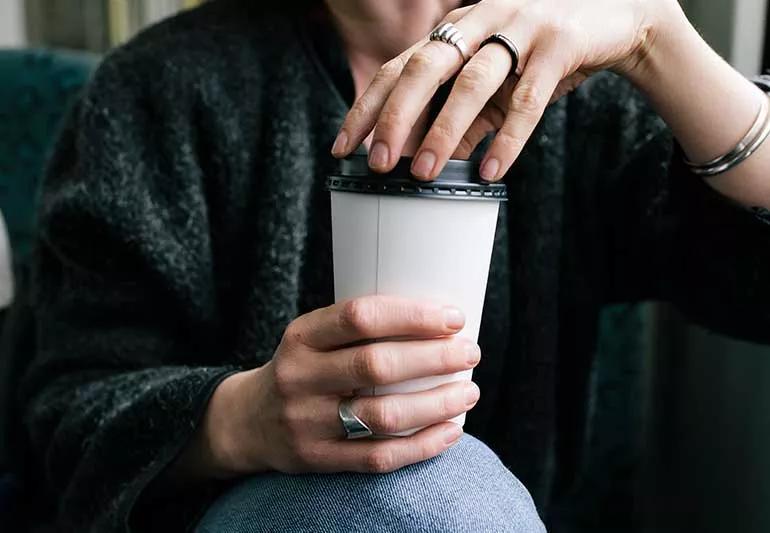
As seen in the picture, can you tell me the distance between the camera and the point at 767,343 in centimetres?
81

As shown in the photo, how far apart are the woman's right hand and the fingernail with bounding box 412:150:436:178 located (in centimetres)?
8

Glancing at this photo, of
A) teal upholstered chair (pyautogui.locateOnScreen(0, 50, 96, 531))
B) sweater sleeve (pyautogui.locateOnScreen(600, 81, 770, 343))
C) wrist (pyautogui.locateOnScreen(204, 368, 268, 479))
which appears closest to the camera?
wrist (pyautogui.locateOnScreen(204, 368, 268, 479))

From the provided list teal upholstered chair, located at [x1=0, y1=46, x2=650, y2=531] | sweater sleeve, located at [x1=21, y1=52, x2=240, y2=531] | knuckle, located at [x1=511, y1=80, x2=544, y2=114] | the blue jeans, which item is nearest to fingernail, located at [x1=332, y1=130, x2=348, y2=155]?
knuckle, located at [x1=511, y1=80, x2=544, y2=114]

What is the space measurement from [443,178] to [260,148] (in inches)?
16.2

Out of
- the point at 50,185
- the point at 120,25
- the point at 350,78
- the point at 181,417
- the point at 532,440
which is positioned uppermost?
the point at 120,25

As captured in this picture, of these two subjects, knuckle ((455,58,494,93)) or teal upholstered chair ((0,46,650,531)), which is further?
teal upholstered chair ((0,46,650,531))

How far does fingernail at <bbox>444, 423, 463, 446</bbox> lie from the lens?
52 centimetres

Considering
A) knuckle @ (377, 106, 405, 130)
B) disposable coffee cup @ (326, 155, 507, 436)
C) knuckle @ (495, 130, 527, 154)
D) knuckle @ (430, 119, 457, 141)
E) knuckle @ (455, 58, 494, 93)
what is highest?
knuckle @ (455, 58, 494, 93)

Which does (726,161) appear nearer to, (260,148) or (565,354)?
(565,354)

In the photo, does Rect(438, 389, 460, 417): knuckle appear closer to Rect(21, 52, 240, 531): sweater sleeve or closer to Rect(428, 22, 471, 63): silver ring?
Rect(428, 22, 471, 63): silver ring

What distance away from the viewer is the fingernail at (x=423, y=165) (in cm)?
44

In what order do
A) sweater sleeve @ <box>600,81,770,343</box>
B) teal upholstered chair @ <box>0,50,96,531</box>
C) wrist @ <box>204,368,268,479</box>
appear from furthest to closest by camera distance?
teal upholstered chair @ <box>0,50,96,531</box>
sweater sleeve @ <box>600,81,770,343</box>
wrist @ <box>204,368,268,479</box>

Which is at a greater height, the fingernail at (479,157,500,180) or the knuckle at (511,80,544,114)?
the knuckle at (511,80,544,114)

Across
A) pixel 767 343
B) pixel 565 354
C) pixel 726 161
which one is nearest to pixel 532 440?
pixel 565 354
